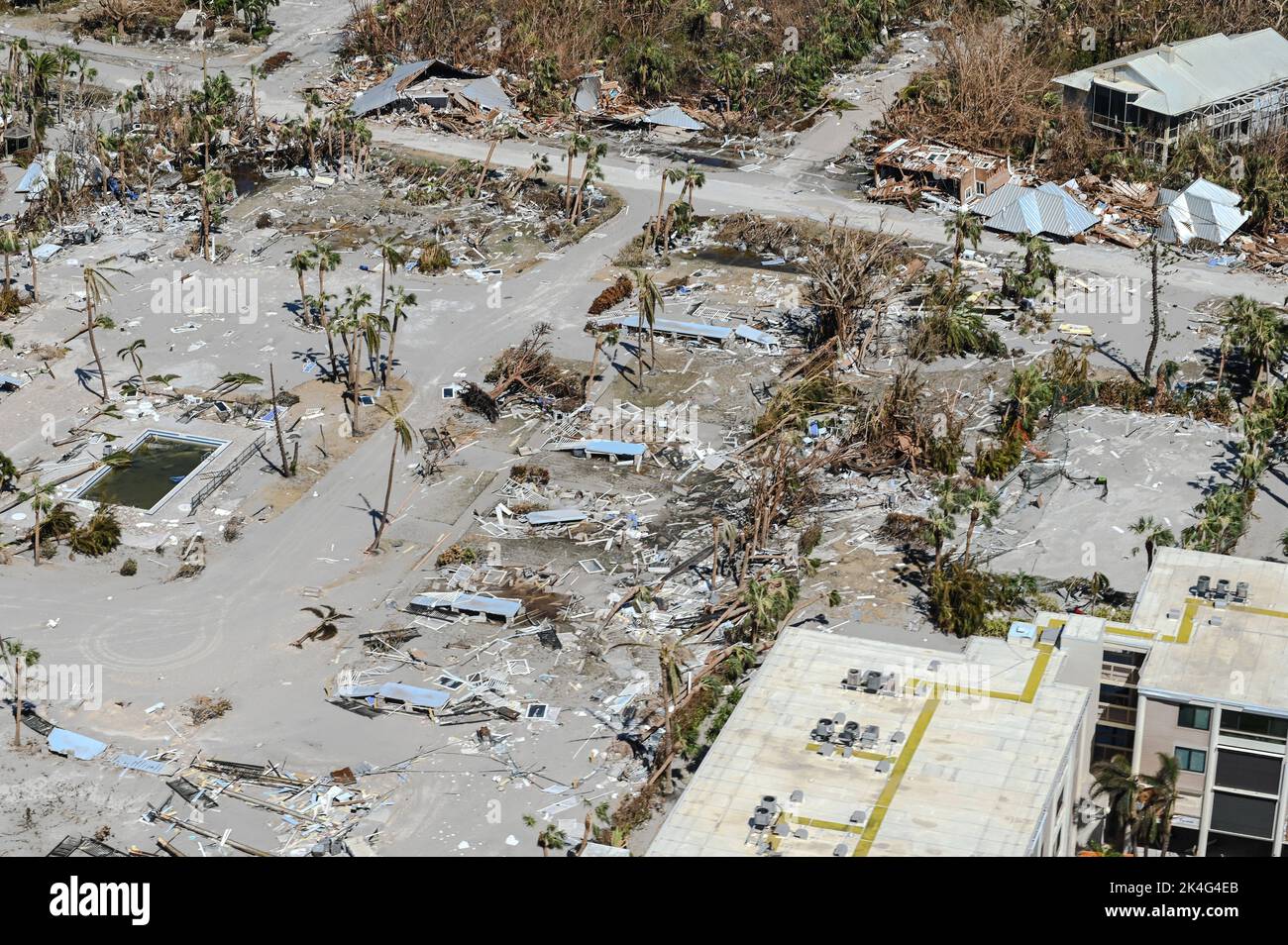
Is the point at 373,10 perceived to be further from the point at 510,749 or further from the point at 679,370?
the point at 510,749

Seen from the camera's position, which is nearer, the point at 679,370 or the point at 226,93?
the point at 679,370

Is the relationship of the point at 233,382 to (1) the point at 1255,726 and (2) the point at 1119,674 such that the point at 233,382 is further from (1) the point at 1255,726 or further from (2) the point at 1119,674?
(1) the point at 1255,726

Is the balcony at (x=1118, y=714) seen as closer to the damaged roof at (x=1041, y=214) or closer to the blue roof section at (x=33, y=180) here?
the damaged roof at (x=1041, y=214)

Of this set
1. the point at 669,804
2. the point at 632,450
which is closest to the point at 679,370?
the point at 632,450

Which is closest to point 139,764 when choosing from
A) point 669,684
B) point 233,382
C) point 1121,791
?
point 669,684

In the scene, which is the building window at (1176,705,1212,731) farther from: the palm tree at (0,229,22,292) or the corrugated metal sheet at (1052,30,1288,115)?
the palm tree at (0,229,22,292)
